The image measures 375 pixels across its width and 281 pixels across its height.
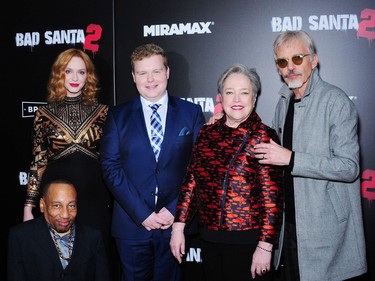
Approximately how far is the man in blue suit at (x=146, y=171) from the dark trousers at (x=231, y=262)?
0.42 metres

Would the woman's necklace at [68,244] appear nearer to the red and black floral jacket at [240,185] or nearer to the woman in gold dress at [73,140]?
the woman in gold dress at [73,140]

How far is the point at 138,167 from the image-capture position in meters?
2.63

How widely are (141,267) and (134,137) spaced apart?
74 cm

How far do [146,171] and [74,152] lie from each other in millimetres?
528

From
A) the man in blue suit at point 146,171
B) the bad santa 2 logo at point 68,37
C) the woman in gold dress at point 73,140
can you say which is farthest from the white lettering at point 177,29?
the man in blue suit at point 146,171

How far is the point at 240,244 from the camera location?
7.38 feet

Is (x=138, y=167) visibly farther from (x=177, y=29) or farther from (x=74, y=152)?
(x=177, y=29)

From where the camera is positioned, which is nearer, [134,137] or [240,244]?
[240,244]

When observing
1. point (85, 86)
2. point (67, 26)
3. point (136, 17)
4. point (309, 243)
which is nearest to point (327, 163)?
point (309, 243)

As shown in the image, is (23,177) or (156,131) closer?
(156,131)

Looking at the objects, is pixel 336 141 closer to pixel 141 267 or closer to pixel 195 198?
pixel 195 198

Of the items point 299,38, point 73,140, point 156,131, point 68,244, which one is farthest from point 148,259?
point 299,38

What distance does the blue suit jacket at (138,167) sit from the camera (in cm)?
A: 260

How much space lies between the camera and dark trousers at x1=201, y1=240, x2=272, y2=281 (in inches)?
88.6
